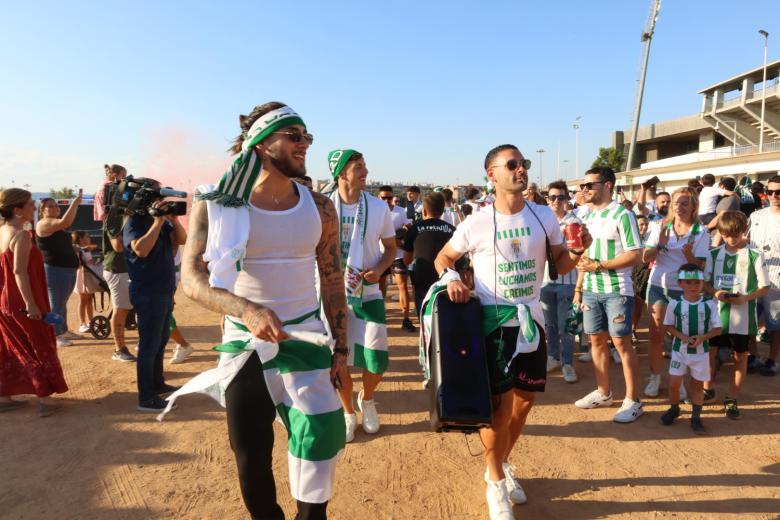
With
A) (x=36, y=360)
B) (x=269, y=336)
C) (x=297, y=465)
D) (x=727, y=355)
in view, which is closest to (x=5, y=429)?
(x=36, y=360)

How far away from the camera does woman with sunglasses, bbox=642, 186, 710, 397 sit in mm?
5160

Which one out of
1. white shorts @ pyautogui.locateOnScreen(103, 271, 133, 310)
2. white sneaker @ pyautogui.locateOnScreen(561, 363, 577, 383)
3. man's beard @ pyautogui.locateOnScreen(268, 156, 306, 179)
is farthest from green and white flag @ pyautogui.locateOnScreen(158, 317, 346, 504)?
white shorts @ pyautogui.locateOnScreen(103, 271, 133, 310)

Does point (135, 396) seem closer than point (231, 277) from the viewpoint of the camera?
No

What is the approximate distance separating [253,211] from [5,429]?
4.09 meters

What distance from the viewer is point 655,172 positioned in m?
43.5

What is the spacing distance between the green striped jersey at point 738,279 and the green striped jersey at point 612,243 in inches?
53.6

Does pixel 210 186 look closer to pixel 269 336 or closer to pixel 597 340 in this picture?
pixel 269 336

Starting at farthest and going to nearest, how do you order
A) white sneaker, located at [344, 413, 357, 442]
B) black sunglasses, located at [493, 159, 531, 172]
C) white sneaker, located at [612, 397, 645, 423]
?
white sneaker, located at [612, 397, 645, 423] < white sneaker, located at [344, 413, 357, 442] < black sunglasses, located at [493, 159, 531, 172]

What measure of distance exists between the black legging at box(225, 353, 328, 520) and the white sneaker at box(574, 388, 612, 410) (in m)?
3.38

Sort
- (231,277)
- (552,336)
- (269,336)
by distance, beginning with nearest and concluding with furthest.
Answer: (269,336)
(231,277)
(552,336)

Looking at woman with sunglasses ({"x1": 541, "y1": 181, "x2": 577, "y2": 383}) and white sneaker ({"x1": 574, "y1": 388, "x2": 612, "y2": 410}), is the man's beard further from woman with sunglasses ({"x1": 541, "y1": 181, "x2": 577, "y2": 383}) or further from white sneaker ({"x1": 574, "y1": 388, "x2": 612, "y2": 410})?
woman with sunglasses ({"x1": 541, "y1": 181, "x2": 577, "y2": 383})

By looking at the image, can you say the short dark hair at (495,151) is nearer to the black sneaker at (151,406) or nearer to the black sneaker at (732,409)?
the black sneaker at (732,409)

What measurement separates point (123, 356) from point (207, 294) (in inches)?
208

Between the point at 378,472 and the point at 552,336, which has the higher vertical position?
the point at 552,336
